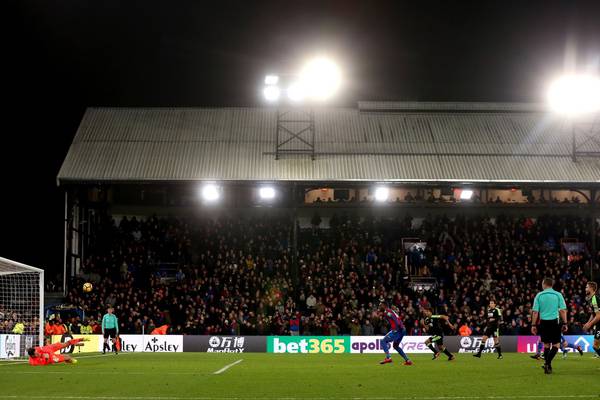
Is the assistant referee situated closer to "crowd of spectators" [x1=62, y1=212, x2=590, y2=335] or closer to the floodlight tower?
"crowd of spectators" [x1=62, y1=212, x2=590, y2=335]

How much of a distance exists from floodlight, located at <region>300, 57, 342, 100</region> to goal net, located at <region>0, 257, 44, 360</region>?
53.5 feet

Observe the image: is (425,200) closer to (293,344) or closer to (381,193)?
(381,193)

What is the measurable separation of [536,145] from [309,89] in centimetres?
1403

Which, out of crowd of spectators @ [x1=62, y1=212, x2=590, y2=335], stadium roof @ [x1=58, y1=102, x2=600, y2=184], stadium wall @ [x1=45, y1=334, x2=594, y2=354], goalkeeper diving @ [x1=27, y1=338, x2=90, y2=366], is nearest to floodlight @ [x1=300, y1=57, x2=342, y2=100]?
stadium roof @ [x1=58, y1=102, x2=600, y2=184]

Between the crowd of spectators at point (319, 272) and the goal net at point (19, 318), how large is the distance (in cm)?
409

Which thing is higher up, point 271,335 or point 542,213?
point 542,213

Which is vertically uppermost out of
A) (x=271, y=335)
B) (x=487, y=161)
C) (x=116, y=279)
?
(x=487, y=161)

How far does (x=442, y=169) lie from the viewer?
135 ft

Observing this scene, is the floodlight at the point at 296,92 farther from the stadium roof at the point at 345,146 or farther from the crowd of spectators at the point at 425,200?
the crowd of spectators at the point at 425,200

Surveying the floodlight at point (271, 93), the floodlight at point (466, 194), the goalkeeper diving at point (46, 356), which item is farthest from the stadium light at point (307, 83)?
the goalkeeper diving at point (46, 356)

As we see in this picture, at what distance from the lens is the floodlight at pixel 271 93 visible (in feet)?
129

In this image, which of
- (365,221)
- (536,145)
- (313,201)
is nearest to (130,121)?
(313,201)

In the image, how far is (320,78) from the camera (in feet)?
127

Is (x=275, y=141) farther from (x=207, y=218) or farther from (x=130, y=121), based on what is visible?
(x=130, y=121)
